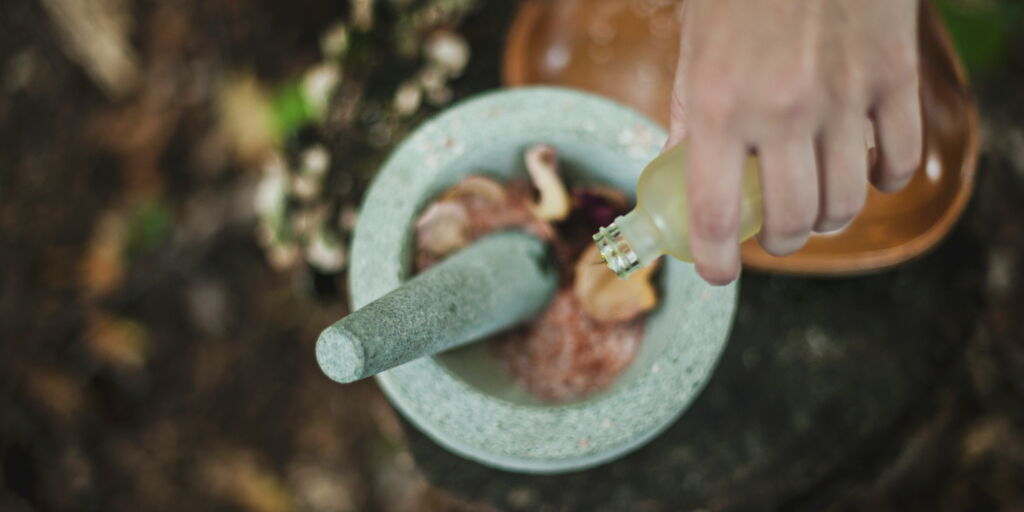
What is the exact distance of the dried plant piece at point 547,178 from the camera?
79 centimetres

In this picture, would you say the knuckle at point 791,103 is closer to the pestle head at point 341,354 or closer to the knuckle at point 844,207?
the knuckle at point 844,207

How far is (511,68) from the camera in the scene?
995 mm

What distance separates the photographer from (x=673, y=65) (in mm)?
1024

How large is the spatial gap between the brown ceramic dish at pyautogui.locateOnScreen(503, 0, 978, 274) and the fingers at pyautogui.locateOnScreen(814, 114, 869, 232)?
37 centimetres

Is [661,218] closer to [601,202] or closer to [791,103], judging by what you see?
[791,103]

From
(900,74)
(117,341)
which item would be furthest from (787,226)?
(117,341)

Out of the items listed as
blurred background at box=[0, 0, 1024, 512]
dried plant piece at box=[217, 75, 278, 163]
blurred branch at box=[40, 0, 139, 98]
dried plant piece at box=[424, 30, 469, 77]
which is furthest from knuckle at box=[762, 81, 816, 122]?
blurred branch at box=[40, 0, 139, 98]

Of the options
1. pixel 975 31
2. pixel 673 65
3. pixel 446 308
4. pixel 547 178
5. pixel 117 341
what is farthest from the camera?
pixel 117 341

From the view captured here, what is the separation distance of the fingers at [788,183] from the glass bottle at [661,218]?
0.03 meters

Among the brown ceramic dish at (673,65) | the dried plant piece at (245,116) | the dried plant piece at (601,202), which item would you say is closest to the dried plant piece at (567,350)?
the dried plant piece at (601,202)

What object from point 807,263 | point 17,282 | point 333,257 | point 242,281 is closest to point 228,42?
point 242,281

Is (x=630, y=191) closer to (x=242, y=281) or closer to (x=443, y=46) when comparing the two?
(x=443, y=46)

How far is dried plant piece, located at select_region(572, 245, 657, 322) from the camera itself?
779 mm

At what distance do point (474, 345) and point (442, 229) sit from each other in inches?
5.6
